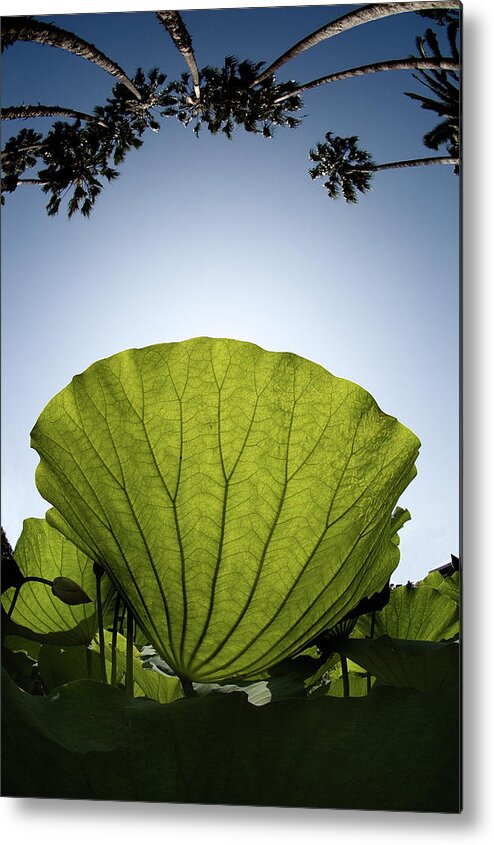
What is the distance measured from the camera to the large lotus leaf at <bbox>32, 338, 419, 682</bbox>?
6.37 feet

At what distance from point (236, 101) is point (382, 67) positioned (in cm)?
28

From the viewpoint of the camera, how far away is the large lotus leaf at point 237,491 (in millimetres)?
1940

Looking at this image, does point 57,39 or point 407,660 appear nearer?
point 407,660

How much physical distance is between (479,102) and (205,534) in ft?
3.07

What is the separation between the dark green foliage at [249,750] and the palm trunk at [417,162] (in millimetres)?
953

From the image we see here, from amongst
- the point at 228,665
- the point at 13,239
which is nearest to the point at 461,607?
the point at 228,665

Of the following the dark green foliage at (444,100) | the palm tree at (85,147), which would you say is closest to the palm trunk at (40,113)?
the palm tree at (85,147)

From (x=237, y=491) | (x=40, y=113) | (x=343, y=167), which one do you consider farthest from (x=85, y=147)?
(x=237, y=491)

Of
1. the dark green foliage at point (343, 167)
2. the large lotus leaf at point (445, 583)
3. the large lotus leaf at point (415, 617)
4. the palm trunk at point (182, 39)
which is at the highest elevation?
the palm trunk at point (182, 39)

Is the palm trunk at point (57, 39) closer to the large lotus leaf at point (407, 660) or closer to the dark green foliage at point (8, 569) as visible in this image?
the dark green foliage at point (8, 569)

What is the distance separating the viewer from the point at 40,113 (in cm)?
210

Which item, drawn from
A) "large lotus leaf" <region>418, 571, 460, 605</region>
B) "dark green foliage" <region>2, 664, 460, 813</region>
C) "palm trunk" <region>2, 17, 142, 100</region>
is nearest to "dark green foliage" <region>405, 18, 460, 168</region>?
"palm trunk" <region>2, 17, 142, 100</region>

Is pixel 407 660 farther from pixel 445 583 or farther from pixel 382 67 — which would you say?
pixel 382 67

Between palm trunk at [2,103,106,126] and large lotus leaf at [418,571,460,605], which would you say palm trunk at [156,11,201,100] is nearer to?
palm trunk at [2,103,106,126]
